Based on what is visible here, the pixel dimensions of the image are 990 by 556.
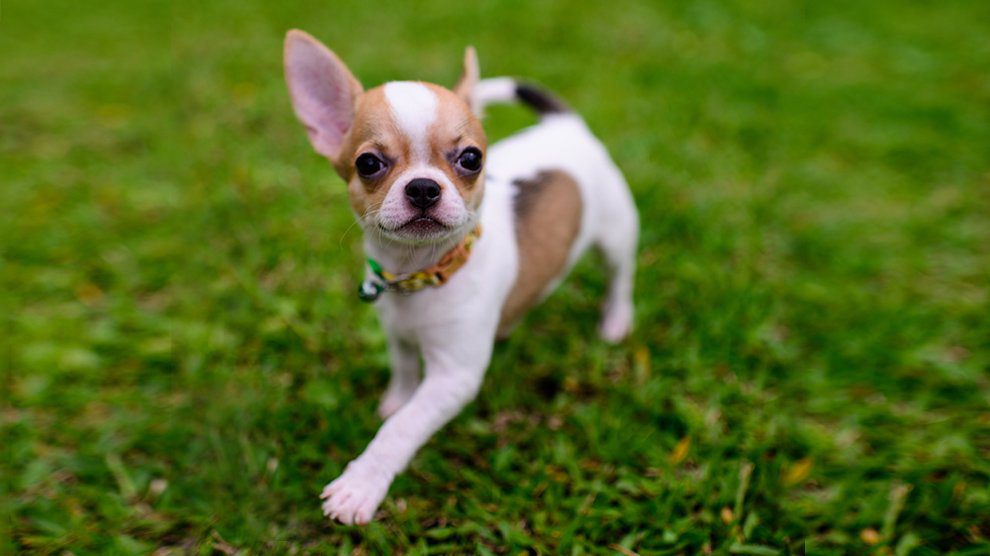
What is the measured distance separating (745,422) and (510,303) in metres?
1.13

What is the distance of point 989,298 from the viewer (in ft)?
12.0

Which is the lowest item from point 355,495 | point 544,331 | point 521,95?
point 544,331

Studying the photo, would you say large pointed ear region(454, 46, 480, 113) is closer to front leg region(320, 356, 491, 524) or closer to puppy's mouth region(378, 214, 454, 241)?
puppy's mouth region(378, 214, 454, 241)

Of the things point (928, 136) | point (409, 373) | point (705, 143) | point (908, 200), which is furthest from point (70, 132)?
point (928, 136)

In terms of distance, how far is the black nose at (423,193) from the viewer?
76.8 inches

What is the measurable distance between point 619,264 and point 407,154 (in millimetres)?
1480

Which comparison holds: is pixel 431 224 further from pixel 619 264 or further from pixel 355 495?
pixel 619 264

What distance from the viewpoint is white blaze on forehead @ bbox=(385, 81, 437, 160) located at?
202 cm

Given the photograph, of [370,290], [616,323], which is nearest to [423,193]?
[370,290]

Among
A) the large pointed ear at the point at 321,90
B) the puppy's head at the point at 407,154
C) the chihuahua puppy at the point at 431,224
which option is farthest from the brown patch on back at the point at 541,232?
the large pointed ear at the point at 321,90

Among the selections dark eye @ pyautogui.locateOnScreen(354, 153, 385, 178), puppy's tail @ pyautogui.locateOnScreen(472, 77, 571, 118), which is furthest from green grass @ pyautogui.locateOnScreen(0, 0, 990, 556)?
dark eye @ pyautogui.locateOnScreen(354, 153, 385, 178)

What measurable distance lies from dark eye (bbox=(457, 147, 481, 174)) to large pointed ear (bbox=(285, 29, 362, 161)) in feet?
1.38

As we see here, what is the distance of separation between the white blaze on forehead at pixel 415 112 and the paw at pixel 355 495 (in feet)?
3.20

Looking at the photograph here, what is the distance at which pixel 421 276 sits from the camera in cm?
220
